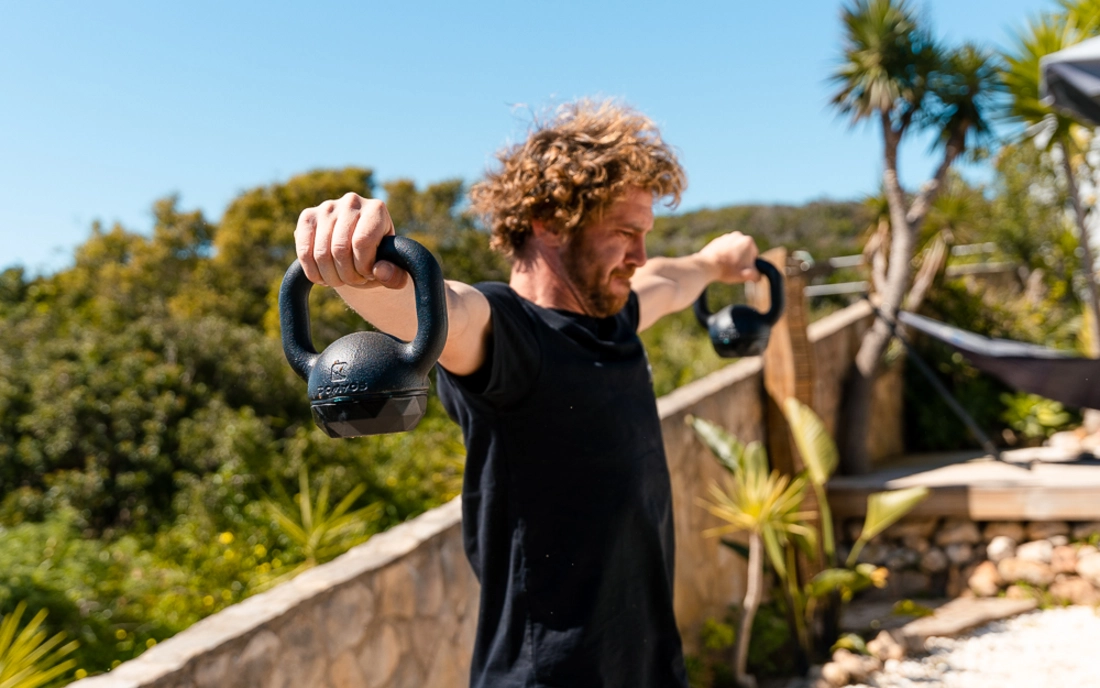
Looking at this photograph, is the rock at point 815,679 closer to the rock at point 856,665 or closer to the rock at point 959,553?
the rock at point 856,665

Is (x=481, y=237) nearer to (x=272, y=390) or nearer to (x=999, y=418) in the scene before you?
(x=272, y=390)

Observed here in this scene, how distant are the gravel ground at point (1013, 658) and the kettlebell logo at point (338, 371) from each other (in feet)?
13.5

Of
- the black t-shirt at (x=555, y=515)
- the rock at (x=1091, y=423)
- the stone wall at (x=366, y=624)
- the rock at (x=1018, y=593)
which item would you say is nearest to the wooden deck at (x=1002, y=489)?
the rock at (x=1018, y=593)

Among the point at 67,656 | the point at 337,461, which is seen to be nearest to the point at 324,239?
the point at 67,656

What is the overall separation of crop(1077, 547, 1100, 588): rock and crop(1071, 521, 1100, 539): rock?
0.54 ft

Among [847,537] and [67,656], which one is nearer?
[67,656]

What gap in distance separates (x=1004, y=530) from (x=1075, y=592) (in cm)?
52

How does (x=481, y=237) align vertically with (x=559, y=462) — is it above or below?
above

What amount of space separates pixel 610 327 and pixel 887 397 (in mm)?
6550

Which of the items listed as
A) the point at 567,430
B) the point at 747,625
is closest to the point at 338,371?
the point at 567,430

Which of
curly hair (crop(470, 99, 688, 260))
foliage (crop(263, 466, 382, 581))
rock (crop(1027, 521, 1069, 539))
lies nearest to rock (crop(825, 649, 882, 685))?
rock (crop(1027, 521, 1069, 539))

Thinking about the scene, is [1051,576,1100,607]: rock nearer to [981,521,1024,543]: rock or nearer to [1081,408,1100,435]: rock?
[981,521,1024,543]: rock

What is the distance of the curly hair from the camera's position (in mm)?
1773

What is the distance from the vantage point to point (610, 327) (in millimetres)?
1874
